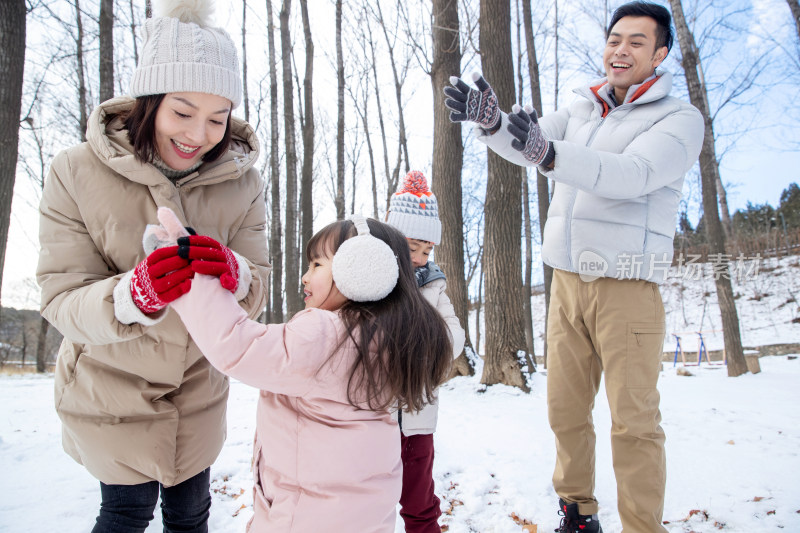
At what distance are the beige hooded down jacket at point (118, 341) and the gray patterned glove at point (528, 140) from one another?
1.06 metres

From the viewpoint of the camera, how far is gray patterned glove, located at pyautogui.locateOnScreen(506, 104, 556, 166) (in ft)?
5.78

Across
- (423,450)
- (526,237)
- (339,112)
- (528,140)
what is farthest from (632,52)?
(526,237)

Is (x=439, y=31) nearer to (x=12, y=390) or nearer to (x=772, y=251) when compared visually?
(x=12, y=390)

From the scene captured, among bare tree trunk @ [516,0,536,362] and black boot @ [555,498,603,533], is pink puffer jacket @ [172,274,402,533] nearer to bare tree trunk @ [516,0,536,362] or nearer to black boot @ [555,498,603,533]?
black boot @ [555,498,603,533]

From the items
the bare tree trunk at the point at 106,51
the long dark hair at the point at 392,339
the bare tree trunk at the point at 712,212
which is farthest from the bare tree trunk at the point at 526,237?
the long dark hair at the point at 392,339

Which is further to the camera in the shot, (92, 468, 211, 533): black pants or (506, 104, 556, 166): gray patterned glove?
(506, 104, 556, 166): gray patterned glove

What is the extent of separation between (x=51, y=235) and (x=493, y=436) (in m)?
3.33

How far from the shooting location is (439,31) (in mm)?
6395

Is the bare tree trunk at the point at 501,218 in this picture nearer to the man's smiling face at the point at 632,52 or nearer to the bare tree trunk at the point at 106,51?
the man's smiling face at the point at 632,52

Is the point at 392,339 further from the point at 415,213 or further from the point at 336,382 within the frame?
the point at 415,213

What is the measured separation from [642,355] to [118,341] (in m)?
1.99

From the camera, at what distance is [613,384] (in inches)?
79.0

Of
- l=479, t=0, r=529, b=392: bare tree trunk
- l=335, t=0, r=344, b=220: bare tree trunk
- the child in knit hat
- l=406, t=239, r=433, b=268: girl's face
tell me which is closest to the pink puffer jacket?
the child in knit hat

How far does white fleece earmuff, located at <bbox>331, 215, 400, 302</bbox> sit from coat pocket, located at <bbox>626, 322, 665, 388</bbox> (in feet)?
4.12
